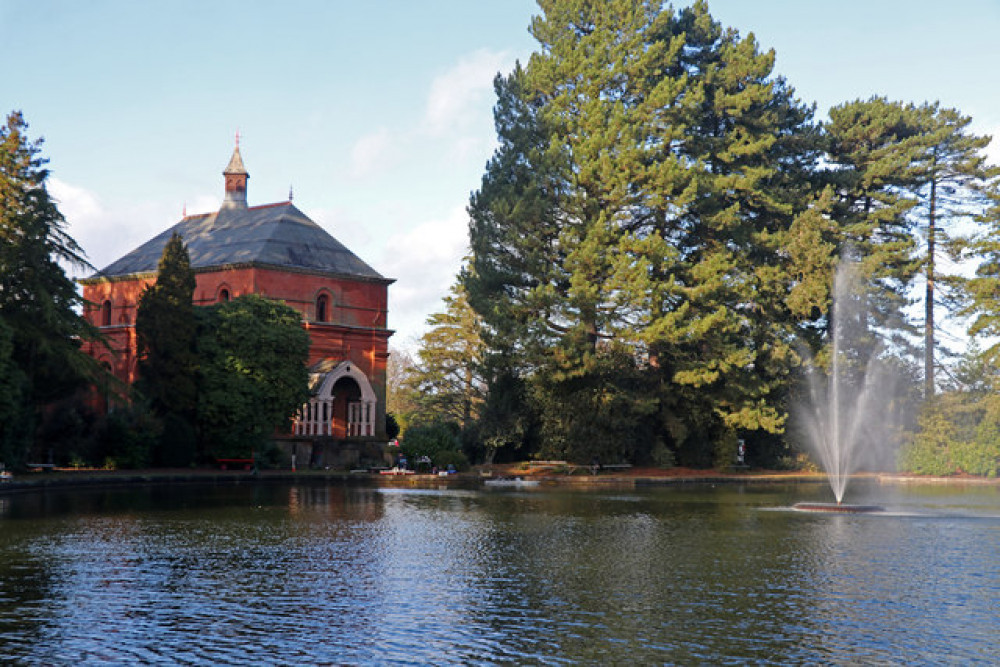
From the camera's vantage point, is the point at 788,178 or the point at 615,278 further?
the point at 788,178

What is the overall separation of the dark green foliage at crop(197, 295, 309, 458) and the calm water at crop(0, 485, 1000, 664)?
1827 cm

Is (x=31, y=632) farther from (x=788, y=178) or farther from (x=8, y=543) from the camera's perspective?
(x=788, y=178)

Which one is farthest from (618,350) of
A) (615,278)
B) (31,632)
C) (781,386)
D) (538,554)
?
(31,632)

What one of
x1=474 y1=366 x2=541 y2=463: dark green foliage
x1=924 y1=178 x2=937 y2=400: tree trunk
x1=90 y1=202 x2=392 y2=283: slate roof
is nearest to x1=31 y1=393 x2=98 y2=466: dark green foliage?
x1=90 y1=202 x2=392 y2=283: slate roof

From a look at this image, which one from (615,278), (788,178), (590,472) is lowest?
(590,472)

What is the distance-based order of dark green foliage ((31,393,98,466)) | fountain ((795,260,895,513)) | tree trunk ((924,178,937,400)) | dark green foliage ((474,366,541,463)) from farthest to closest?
tree trunk ((924,178,937,400))
fountain ((795,260,895,513))
dark green foliage ((474,366,541,463))
dark green foliage ((31,393,98,466))

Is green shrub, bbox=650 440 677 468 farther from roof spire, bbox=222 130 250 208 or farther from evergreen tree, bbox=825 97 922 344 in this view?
roof spire, bbox=222 130 250 208

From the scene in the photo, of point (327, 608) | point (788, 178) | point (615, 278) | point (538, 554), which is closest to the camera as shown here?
point (327, 608)

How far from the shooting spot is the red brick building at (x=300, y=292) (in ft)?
178

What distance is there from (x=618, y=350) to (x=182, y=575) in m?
31.9

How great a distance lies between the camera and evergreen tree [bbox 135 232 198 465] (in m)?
42.4

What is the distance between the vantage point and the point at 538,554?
1695cm

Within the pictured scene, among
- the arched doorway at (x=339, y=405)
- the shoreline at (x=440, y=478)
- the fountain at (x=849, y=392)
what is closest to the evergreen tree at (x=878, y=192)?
the fountain at (x=849, y=392)

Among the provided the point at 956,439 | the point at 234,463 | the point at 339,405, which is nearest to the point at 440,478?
the point at 234,463
